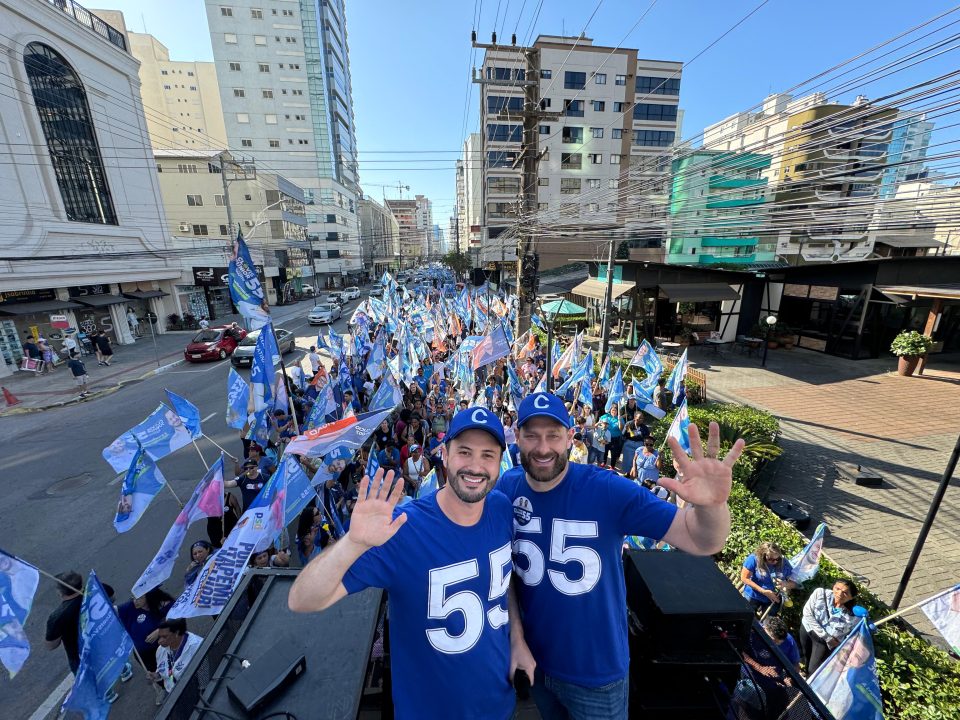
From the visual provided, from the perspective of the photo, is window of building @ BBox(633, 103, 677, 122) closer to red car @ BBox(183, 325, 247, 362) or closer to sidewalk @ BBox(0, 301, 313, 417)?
red car @ BBox(183, 325, 247, 362)

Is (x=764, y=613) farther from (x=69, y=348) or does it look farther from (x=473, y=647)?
(x=69, y=348)

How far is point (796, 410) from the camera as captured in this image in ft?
42.8

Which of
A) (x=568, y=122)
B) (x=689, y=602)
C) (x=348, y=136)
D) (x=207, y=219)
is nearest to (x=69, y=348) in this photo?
(x=207, y=219)

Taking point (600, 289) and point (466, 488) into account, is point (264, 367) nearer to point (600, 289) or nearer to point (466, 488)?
point (466, 488)

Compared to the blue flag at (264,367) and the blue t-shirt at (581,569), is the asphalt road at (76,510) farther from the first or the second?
the blue t-shirt at (581,569)

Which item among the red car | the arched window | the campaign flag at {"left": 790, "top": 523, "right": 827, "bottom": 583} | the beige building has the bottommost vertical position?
the red car

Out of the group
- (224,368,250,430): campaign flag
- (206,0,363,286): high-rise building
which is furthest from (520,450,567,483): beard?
(206,0,363,286): high-rise building

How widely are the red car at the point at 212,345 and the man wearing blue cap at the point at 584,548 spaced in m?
22.9

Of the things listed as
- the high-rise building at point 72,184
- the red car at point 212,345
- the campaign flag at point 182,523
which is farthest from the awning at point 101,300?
the campaign flag at point 182,523

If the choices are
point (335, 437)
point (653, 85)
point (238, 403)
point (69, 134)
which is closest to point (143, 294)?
point (69, 134)

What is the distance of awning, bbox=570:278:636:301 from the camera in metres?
19.8

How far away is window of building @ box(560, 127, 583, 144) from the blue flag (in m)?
49.0

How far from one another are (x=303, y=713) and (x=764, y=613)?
17.0 ft

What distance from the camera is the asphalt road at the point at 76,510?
507 centimetres
